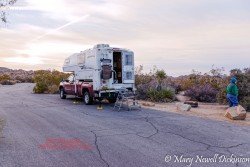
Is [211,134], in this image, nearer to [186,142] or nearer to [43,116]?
[186,142]

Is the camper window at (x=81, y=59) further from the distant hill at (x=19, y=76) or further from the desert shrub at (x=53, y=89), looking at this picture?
the distant hill at (x=19, y=76)

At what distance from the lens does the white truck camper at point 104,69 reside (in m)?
15.7

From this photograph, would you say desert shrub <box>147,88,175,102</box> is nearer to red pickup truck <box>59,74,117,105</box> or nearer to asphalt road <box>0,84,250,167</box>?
red pickup truck <box>59,74,117,105</box>

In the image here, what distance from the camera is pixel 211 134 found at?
8562 mm

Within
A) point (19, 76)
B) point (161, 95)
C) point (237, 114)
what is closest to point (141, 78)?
point (161, 95)

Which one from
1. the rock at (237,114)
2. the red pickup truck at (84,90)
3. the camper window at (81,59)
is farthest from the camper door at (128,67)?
the rock at (237,114)

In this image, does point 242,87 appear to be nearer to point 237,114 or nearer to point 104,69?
point 237,114

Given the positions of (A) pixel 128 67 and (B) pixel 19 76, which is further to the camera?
(B) pixel 19 76

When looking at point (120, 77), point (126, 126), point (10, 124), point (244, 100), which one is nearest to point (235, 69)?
point (244, 100)

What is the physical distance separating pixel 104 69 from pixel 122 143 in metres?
8.73

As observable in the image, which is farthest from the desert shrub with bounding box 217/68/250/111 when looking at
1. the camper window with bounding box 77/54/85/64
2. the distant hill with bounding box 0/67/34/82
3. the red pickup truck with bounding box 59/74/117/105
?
the distant hill with bounding box 0/67/34/82

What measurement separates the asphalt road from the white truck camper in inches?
188

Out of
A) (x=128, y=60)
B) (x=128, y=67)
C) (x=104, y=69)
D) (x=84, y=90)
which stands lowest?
(x=84, y=90)

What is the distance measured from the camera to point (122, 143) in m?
7.42
